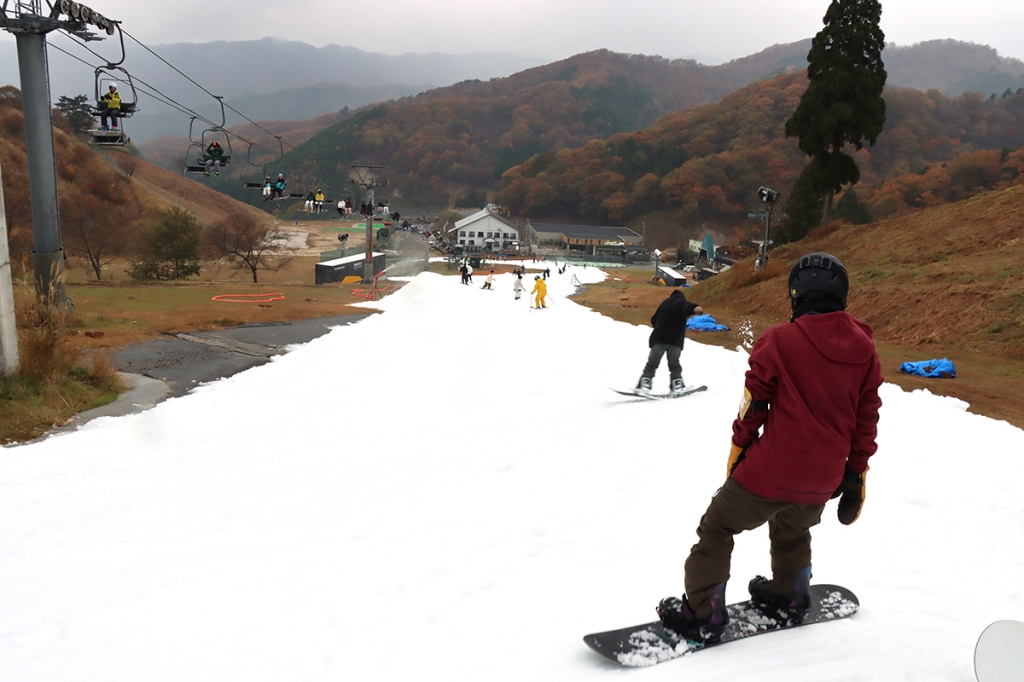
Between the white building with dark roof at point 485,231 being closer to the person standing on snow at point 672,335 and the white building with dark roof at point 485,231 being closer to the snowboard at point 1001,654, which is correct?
the person standing on snow at point 672,335

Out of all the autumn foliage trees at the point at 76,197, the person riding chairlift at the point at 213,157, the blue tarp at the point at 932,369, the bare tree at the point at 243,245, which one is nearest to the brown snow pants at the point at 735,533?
the blue tarp at the point at 932,369

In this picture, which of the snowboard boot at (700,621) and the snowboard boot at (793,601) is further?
the snowboard boot at (793,601)

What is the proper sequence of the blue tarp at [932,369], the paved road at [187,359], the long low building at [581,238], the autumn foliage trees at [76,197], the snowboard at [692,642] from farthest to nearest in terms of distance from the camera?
the long low building at [581,238], the autumn foliage trees at [76,197], the blue tarp at [932,369], the paved road at [187,359], the snowboard at [692,642]

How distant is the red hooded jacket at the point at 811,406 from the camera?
2.75 metres

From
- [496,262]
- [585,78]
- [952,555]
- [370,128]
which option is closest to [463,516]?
[952,555]

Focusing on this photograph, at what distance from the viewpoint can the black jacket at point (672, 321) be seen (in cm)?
876

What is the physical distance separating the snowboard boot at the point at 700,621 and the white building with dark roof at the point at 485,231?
95.0 meters

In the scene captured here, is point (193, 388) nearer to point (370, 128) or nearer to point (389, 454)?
point (389, 454)

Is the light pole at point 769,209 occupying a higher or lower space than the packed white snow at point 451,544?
higher

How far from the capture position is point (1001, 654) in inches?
Answer: 99.3

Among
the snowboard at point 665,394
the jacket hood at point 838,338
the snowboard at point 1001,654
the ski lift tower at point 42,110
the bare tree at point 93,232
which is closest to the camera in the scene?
the snowboard at point 1001,654

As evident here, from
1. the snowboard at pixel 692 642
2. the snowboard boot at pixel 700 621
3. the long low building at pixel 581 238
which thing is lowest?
the snowboard at pixel 692 642

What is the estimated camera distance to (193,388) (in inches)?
456

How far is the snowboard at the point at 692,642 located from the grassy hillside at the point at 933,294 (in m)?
6.72
